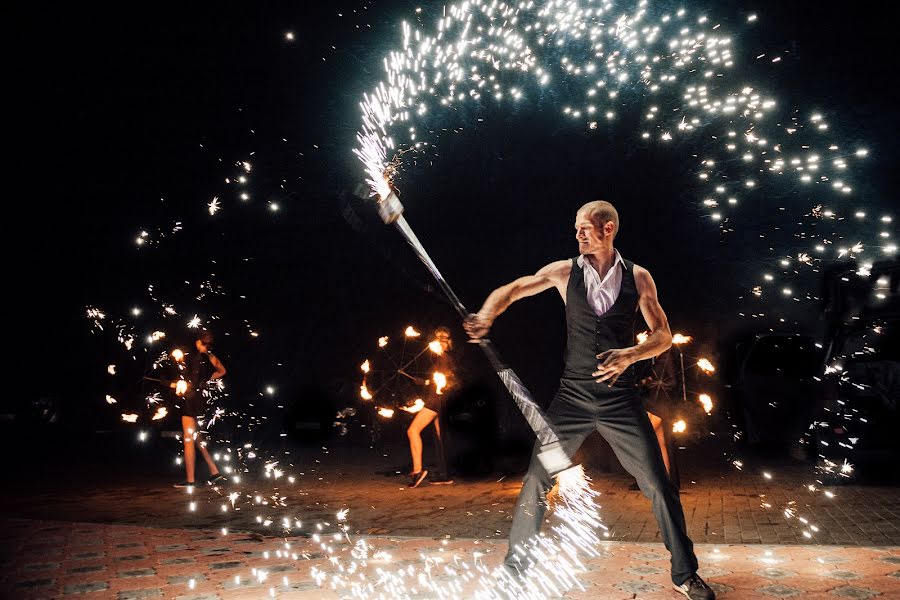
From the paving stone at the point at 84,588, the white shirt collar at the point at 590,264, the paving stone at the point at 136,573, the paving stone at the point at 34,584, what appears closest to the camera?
the white shirt collar at the point at 590,264

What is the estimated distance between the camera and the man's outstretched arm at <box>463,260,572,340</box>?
4.13 meters

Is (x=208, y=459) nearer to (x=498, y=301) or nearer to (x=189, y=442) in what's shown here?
(x=189, y=442)

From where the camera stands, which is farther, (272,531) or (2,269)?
(2,269)

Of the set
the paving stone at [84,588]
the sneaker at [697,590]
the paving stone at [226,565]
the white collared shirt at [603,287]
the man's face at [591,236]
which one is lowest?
the sneaker at [697,590]

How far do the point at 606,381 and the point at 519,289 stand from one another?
785mm

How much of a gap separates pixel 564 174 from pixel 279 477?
6899mm

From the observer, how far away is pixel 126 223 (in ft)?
41.6

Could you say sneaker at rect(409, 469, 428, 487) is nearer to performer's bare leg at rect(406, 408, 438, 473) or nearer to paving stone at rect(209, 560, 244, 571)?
performer's bare leg at rect(406, 408, 438, 473)

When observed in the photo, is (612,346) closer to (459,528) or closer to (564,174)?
(459,528)

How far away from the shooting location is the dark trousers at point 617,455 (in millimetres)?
3727

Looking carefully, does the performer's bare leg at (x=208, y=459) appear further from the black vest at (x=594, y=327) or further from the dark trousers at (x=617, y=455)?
the black vest at (x=594, y=327)

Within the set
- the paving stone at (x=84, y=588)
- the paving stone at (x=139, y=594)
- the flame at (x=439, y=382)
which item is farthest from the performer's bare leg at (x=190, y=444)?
the paving stone at (x=139, y=594)

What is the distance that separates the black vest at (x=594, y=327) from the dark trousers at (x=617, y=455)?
86 millimetres

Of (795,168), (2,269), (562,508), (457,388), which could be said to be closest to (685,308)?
(795,168)
